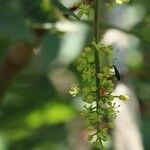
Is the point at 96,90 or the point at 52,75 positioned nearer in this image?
the point at 96,90

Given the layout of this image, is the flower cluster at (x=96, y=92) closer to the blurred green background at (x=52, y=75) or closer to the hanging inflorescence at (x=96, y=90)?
the hanging inflorescence at (x=96, y=90)

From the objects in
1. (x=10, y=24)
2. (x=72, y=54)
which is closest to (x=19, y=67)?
(x=72, y=54)

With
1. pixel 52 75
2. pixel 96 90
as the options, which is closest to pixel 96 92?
pixel 96 90

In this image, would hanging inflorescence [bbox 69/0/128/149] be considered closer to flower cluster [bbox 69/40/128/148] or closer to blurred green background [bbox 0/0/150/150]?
flower cluster [bbox 69/40/128/148]

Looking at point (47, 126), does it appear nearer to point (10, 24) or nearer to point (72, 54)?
point (72, 54)

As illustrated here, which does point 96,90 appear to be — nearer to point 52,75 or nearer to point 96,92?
point 96,92

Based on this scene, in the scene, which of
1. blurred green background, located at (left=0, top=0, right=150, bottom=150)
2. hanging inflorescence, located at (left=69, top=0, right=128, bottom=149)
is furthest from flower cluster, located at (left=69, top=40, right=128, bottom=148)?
blurred green background, located at (left=0, top=0, right=150, bottom=150)

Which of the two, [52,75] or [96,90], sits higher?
[52,75]

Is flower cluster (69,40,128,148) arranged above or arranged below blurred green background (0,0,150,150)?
below

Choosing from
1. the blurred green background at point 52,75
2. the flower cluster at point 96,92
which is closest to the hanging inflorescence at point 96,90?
the flower cluster at point 96,92
